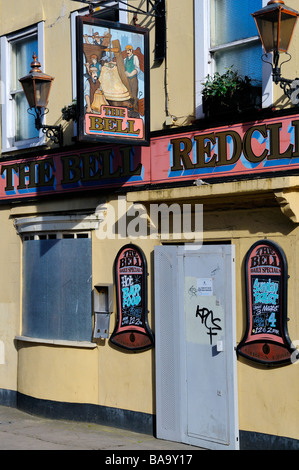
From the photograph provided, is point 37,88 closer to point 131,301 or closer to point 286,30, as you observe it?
point 131,301

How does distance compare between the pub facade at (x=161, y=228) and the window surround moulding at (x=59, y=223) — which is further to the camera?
the window surround moulding at (x=59, y=223)

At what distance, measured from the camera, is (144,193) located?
9.76 meters

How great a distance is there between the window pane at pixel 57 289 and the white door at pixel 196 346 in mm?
1542

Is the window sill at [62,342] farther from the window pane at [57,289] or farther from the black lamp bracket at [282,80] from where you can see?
the black lamp bracket at [282,80]

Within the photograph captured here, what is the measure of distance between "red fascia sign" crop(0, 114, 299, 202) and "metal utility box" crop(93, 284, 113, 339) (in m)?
1.42

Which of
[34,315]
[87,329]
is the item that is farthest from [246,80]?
[34,315]

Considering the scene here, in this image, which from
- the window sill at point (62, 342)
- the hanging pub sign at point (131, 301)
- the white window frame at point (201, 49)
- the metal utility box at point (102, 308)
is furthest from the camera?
the window sill at point (62, 342)

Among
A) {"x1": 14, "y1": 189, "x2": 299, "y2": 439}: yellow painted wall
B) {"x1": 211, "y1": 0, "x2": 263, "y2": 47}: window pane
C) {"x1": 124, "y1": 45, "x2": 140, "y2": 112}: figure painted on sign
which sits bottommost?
{"x1": 14, "y1": 189, "x2": 299, "y2": 439}: yellow painted wall

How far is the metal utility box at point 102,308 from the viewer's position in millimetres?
10672

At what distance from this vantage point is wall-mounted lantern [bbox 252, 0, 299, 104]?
8078 mm

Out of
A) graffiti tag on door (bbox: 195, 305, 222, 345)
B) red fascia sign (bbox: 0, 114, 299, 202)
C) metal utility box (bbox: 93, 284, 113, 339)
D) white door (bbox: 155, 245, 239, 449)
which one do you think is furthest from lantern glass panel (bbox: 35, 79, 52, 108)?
graffiti tag on door (bbox: 195, 305, 222, 345)

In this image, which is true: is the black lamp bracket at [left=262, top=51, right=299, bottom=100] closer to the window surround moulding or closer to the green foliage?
the green foliage

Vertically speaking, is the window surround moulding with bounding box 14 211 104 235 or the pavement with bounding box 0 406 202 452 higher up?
the window surround moulding with bounding box 14 211 104 235

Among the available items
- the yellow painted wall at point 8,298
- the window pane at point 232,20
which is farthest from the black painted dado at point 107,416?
the window pane at point 232,20
